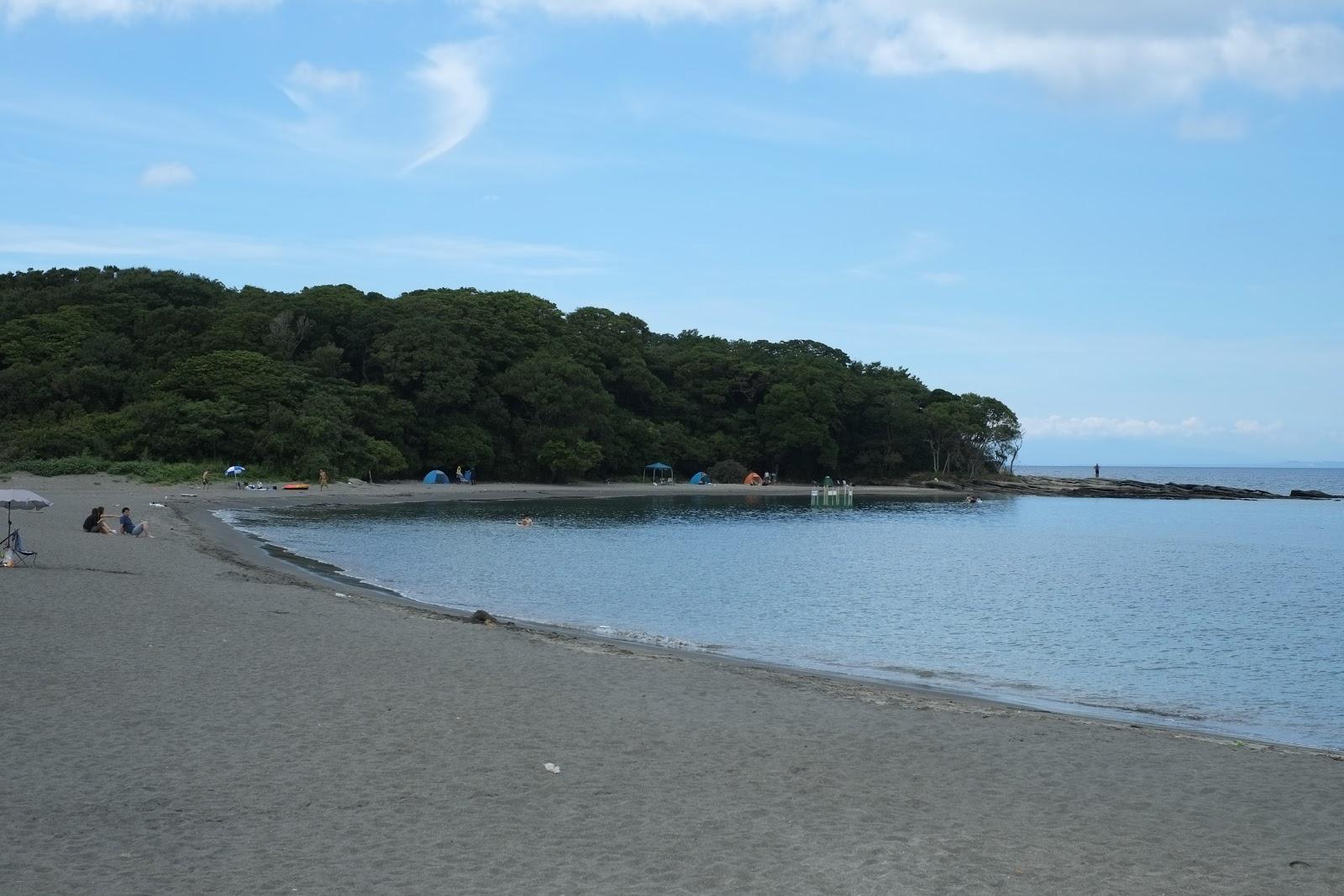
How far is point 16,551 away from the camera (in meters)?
19.5

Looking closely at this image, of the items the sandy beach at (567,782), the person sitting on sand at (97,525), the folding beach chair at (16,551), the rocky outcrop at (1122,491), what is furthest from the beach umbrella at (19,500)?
the rocky outcrop at (1122,491)

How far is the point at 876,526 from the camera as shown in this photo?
53062 mm

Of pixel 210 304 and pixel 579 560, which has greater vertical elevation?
pixel 210 304

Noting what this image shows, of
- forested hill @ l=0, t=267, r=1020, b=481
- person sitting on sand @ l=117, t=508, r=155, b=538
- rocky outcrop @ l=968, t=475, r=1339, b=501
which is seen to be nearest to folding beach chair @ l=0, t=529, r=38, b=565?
person sitting on sand @ l=117, t=508, r=155, b=538

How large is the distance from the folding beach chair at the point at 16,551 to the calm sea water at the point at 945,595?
24.8 feet

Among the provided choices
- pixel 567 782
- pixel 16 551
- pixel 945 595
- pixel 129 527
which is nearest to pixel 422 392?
pixel 129 527

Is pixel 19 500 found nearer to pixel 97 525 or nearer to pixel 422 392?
pixel 97 525

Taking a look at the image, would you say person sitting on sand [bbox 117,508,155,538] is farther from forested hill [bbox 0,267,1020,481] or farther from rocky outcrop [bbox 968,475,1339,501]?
rocky outcrop [bbox 968,475,1339,501]

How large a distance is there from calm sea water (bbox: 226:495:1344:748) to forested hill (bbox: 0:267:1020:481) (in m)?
15.5

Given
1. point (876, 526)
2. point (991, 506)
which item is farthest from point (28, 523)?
point (991, 506)

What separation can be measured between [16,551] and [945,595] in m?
21.1

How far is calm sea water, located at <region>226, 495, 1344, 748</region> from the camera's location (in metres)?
15.4

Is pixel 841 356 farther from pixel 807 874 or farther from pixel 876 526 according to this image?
pixel 807 874

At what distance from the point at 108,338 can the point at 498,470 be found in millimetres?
28025
